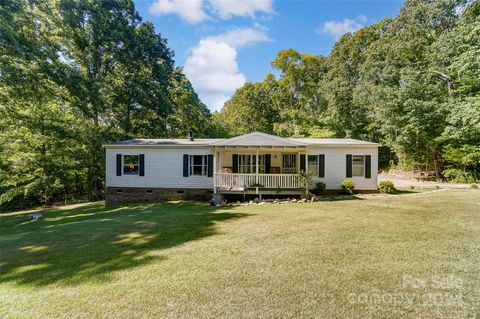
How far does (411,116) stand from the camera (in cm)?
1945

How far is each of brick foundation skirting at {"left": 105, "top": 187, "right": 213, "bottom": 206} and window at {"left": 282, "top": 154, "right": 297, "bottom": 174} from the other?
464cm

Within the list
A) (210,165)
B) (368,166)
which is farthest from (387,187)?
(210,165)

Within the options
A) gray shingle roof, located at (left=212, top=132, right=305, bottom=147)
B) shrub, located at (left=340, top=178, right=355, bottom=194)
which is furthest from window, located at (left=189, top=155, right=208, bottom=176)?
shrub, located at (left=340, top=178, right=355, bottom=194)

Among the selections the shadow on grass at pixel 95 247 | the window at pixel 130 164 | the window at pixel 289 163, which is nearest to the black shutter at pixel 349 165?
the window at pixel 289 163

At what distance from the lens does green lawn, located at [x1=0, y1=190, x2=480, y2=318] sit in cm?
330

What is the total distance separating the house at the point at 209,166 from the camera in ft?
43.0

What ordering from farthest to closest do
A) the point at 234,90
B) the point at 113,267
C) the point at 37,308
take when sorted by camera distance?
the point at 234,90 → the point at 113,267 → the point at 37,308

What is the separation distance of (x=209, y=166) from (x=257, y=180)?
311cm

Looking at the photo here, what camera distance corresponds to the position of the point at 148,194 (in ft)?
46.3

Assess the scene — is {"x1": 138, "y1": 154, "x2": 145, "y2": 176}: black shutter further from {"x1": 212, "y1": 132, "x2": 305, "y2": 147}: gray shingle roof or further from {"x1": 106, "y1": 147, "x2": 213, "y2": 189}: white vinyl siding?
{"x1": 212, "y1": 132, "x2": 305, "y2": 147}: gray shingle roof

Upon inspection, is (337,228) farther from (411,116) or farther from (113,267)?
(411,116)

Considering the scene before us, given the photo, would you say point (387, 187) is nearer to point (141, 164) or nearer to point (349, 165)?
point (349, 165)

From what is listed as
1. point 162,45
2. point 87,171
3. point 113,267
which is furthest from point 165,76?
point 113,267

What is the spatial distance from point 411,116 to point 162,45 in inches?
910
